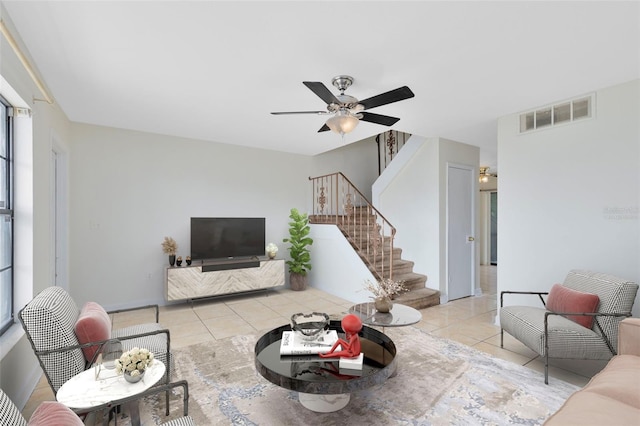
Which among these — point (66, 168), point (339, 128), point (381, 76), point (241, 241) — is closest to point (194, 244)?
point (241, 241)

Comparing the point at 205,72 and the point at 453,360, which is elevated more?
the point at 205,72

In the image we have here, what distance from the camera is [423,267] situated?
17.7 ft

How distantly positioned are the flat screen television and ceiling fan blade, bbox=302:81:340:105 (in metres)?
3.22

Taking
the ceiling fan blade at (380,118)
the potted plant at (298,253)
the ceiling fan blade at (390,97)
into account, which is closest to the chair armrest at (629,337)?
the ceiling fan blade at (390,97)

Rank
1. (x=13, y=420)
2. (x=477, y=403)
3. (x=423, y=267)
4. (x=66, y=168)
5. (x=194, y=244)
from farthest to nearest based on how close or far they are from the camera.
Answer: (x=423, y=267), (x=194, y=244), (x=66, y=168), (x=477, y=403), (x=13, y=420)

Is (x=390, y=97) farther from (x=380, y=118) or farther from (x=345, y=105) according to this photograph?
(x=380, y=118)

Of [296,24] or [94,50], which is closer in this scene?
[296,24]

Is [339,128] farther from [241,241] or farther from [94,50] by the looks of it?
[241,241]

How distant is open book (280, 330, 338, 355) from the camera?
2.25 metres

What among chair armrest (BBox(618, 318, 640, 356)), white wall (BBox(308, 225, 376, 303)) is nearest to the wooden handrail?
white wall (BBox(308, 225, 376, 303))

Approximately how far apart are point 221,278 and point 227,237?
0.69 m

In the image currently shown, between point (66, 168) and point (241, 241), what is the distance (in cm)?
263

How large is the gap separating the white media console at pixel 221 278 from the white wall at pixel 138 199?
49 cm

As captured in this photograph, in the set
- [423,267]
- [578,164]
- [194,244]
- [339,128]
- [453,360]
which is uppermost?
[339,128]
